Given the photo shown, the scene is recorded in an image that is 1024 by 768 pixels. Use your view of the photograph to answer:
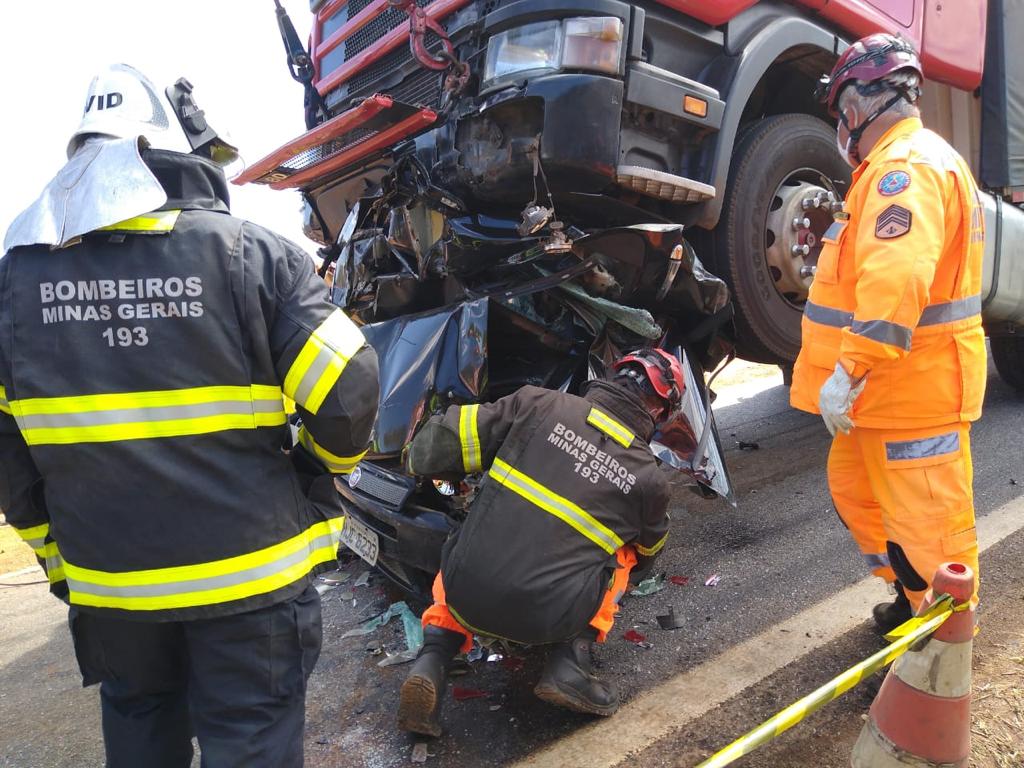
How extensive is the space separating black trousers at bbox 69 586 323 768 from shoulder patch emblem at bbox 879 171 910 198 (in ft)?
6.05

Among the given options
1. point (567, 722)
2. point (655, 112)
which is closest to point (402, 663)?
point (567, 722)

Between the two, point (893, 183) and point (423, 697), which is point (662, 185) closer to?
point (893, 183)

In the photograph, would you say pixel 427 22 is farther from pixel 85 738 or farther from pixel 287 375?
pixel 85 738

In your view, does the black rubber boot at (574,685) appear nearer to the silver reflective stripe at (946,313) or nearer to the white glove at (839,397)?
the white glove at (839,397)

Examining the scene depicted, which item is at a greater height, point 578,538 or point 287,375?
point 287,375

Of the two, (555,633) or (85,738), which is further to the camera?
(85,738)

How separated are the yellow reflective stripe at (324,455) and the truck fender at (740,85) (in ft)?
6.51

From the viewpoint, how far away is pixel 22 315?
1.41 metres

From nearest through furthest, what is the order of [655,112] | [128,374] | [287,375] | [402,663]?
[128,374] < [287,375] < [402,663] < [655,112]

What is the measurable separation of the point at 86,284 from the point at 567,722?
A: 5.81 feet

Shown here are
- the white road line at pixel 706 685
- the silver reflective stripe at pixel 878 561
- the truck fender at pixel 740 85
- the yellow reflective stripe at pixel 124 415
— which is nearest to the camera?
the yellow reflective stripe at pixel 124 415

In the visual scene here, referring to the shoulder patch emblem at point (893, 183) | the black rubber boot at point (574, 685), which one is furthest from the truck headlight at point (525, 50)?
the black rubber boot at point (574, 685)

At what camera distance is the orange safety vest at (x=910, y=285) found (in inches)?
75.6

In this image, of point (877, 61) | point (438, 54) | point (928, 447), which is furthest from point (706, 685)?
point (438, 54)
